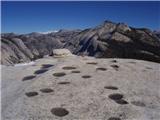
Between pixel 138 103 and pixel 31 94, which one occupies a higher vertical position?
pixel 138 103

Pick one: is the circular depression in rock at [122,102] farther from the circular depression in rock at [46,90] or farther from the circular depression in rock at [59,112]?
the circular depression in rock at [46,90]

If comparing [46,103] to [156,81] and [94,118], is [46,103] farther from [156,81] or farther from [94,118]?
[156,81]

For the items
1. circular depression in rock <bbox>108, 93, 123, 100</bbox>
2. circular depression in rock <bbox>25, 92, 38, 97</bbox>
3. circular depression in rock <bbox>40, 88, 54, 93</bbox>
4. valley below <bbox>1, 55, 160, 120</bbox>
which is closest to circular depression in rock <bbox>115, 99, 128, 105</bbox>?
valley below <bbox>1, 55, 160, 120</bbox>

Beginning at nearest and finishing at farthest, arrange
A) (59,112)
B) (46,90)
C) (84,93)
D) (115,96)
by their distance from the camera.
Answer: (59,112)
(115,96)
(84,93)
(46,90)

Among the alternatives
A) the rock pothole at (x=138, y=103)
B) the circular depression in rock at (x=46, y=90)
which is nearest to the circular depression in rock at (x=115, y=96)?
the rock pothole at (x=138, y=103)

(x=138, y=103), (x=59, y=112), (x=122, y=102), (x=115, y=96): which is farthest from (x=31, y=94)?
(x=138, y=103)

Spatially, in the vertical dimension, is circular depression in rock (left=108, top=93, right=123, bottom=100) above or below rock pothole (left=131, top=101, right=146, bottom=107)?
below

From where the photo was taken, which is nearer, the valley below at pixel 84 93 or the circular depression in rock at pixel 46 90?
the valley below at pixel 84 93

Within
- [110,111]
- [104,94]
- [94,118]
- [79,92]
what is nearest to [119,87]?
[104,94]

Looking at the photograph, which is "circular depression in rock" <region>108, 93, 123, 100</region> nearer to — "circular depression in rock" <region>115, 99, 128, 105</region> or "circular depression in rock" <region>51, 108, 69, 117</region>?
"circular depression in rock" <region>115, 99, 128, 105</region>

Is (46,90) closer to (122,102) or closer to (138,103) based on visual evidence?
(122,102)

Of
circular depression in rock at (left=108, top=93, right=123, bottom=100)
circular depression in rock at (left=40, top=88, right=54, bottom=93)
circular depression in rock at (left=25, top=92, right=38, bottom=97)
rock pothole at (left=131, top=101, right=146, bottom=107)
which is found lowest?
circular depression in rock at (left=40, top=88, right=54, bottom=93)
